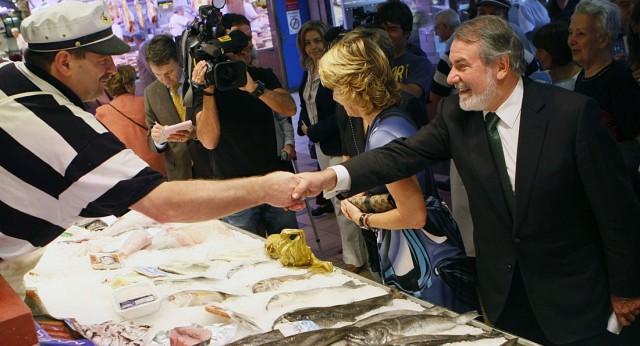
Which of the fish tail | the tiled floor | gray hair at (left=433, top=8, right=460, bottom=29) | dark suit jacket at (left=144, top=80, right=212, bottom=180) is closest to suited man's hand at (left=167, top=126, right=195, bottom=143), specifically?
dark suit jacket at (left=144, top=80, right=212, bottom=180)

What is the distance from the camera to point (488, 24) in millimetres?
2461

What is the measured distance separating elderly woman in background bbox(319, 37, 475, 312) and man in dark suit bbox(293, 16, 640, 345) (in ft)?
0.48

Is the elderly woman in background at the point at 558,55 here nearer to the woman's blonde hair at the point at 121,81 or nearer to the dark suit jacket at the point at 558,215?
the dark suit jacket at the point at 558,215

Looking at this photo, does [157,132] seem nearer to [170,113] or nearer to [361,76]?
[170,113]

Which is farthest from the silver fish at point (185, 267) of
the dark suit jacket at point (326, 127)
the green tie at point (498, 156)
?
the dark suit jacket at point (326, 127)

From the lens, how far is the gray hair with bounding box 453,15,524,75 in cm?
243

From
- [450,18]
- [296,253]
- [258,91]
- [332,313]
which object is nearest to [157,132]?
[258,91]

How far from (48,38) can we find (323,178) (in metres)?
1.12

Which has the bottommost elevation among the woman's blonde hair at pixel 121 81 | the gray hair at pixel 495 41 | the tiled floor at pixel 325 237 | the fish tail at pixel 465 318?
the tiled floor at pixel 325 237

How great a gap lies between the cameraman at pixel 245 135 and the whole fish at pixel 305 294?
1.61 meters

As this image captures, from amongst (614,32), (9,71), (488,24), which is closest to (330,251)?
(614,32)

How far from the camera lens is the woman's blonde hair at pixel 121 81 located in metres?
4.98

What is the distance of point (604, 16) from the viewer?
3791 mm

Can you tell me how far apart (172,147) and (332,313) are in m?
2.73
